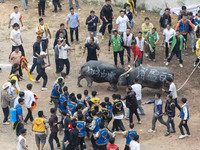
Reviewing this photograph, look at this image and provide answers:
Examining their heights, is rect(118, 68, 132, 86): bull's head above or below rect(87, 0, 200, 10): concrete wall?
below

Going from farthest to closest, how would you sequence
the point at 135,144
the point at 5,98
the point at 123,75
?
the point at 123,75 < the point at 5,98 < the point at 135,144

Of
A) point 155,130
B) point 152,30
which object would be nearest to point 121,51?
point 152,30

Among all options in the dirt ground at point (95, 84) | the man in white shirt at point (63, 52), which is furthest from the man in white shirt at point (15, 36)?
the man in white shirt at point (63, 52)

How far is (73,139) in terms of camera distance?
432 inches

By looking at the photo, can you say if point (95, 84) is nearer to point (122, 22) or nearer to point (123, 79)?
point (123, 79)

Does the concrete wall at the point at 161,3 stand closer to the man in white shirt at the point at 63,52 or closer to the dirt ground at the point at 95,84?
the dirt ground at the point at 95,84

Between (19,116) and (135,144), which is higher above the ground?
(19,116)

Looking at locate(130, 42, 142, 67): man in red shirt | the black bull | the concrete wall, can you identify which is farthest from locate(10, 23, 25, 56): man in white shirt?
the concrete wall

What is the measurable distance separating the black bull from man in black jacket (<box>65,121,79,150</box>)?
5020mm

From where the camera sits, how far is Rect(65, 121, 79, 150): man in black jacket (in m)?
10.9

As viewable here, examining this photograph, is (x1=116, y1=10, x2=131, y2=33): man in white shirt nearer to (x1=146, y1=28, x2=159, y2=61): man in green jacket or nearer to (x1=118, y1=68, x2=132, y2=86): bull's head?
(x1=146, y1=28, x2=159, y2=61): man in green jacket

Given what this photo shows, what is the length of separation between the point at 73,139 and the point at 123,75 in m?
5.22

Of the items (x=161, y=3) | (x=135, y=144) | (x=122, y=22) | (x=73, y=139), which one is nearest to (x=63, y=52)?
(x=122, y=22)

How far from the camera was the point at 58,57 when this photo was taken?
17.0 metres
